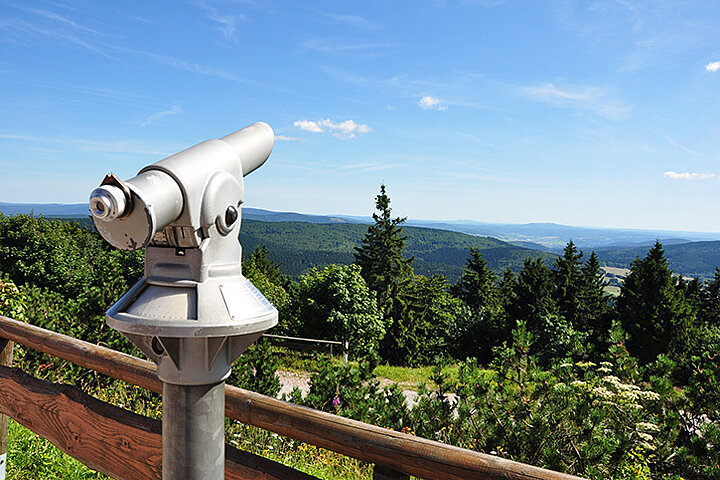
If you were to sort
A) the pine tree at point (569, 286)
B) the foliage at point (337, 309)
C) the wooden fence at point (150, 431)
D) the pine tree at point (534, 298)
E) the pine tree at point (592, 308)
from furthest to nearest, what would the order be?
the pine tree at point (569, 286) → the pine tree at point (592, 308) → the pine tree at point (534, 298) → the foliage at point (337, 309) → the wooden fence at point (150, 431)

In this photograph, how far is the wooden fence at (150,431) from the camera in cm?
142

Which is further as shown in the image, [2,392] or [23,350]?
[23,350]

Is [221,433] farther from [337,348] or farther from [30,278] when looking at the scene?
[30,278]

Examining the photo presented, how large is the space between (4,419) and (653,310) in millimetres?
25671

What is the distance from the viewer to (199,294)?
3.04ft

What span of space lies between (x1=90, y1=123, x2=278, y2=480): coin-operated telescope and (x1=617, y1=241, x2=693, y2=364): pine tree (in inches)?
938

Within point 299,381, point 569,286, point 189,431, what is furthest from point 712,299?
point 189,431

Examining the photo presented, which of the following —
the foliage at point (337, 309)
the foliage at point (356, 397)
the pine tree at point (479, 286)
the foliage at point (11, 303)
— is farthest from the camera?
the pine tree at point (479, 286)

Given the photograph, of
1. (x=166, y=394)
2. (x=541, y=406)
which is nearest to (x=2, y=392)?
(x=166, y=394)

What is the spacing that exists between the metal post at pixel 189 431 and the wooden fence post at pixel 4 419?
2.40 meters

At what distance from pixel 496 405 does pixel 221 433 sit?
312 cm

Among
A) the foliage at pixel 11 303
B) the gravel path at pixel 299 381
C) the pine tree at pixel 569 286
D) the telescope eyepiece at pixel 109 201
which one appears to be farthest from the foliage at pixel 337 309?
the telescope eyepiece at pixel 109 201

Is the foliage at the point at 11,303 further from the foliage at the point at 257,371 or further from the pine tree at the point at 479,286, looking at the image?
the pine tree at the point at 479,286

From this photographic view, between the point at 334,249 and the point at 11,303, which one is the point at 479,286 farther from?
the point at 334,249
